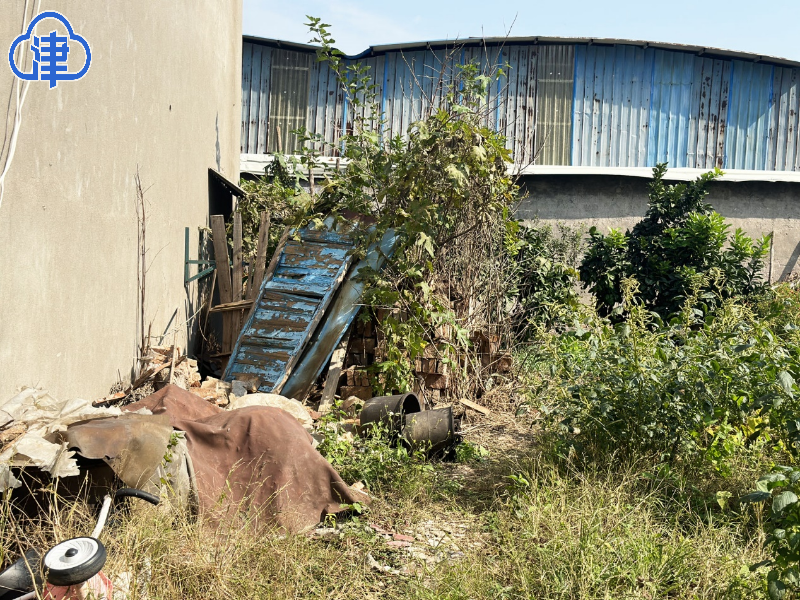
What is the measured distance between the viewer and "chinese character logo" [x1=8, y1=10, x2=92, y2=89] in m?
3.43

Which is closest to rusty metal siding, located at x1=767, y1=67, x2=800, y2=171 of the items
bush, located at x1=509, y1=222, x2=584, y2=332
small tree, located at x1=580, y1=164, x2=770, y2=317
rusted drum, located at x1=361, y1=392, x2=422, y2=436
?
small tree, located at x1=580, y1=164, x2=770, y2=317

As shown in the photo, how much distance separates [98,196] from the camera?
14.9 feet

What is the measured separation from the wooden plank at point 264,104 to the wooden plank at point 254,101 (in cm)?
6

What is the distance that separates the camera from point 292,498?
4031 millimetres

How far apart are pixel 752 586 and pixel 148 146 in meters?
5.22

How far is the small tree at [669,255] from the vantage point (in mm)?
9570

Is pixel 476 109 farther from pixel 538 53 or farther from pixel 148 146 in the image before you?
pixel 538 53

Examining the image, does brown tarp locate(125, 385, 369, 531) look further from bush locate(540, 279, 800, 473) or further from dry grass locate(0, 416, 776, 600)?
bush locate(540, 279, 800, 473)

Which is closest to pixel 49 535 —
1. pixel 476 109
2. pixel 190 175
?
pixel 190 175

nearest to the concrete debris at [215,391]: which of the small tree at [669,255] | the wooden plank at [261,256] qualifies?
the wooden plank at [261,256]

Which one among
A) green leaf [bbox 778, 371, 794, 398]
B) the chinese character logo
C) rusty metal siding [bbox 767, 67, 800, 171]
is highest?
rusty metal siding [bbox 767, 67, 800, 171]

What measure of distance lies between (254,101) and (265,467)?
11518 mm

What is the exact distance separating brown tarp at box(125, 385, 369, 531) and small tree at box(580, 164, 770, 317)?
20.3 feet

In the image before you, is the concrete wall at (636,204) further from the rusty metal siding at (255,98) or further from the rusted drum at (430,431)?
the rusted drum at (430,431)
